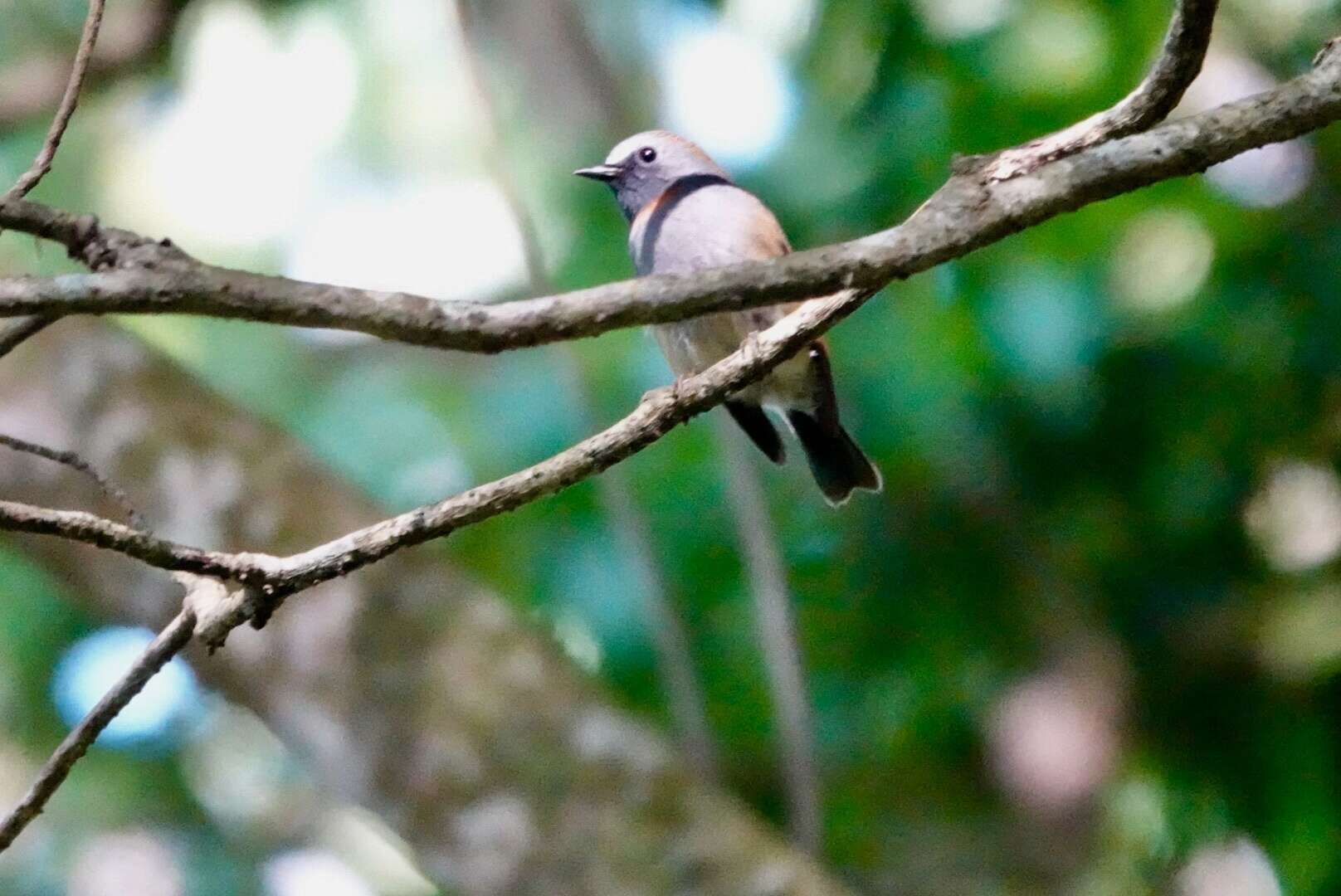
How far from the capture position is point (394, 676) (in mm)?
4594

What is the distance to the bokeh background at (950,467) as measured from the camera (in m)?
5.17

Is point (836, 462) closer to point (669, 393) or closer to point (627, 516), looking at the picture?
point (627, 516)

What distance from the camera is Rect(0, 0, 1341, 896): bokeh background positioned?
5.17 meters

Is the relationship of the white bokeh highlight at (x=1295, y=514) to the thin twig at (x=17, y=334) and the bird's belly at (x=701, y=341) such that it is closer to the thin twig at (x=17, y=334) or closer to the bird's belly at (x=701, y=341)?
the bird's belly at (x=701, y=341)

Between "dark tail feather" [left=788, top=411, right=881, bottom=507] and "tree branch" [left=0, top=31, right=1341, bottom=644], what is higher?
"dark tail feather" [left=788, top=411, right=881, bottom=507]

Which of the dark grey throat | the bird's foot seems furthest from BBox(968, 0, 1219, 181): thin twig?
the dark grey throat

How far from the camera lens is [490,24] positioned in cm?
666

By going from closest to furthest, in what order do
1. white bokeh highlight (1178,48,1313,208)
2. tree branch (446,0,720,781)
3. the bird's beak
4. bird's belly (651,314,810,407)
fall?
bird's belly (651,314,810,407) < tree branch (446,0,720,781) < the bird's beak < white bokeh highlight (1178,48,1313,208)

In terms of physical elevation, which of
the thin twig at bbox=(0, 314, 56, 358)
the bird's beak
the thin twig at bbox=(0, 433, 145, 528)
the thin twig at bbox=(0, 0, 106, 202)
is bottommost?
the thin twig at bbox=(0, 433, 145, 528)

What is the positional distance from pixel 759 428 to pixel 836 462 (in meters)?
0.25

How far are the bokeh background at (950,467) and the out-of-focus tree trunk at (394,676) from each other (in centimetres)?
10

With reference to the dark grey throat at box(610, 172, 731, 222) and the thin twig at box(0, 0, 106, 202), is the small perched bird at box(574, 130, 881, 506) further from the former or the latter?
the thin twig at box(0, 0, 106, 202)

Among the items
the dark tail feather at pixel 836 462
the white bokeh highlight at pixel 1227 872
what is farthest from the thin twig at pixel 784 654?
the white bokeh highlight at pixel 1227 872

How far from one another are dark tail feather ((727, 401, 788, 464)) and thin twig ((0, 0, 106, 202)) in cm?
257
